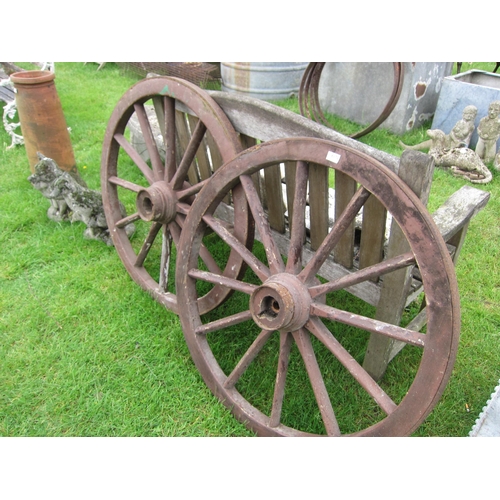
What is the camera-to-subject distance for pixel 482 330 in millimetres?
2498

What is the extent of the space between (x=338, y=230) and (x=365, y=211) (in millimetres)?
205

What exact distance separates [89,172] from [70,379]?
2.55 metres

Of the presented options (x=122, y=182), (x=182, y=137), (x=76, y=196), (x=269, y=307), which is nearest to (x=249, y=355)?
(x=269, y=307)

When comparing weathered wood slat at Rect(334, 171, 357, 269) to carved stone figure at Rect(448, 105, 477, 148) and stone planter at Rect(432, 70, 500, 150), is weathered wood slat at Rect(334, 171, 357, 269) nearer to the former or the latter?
carved stone figure at Rect(448, 105, 477, 148)

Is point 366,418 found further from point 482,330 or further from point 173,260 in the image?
point 173,260

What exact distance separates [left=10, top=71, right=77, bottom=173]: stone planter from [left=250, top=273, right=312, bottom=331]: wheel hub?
2921mm

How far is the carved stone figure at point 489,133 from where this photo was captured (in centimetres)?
403

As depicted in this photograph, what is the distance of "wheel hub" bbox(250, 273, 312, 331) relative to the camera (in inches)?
62.2

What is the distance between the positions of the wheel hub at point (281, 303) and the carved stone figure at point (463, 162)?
2844mm

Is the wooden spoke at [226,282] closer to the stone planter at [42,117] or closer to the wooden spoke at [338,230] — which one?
the wooden spoke at [338,230]

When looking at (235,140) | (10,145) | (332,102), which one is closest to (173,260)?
(235,140)

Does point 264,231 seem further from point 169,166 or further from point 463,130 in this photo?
point 463,130

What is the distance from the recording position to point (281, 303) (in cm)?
158

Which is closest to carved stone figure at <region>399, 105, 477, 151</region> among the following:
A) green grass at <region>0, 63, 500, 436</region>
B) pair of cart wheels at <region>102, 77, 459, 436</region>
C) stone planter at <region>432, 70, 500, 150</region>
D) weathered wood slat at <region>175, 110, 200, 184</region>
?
stone planter at <region>432, 70, 500, 150</region>
